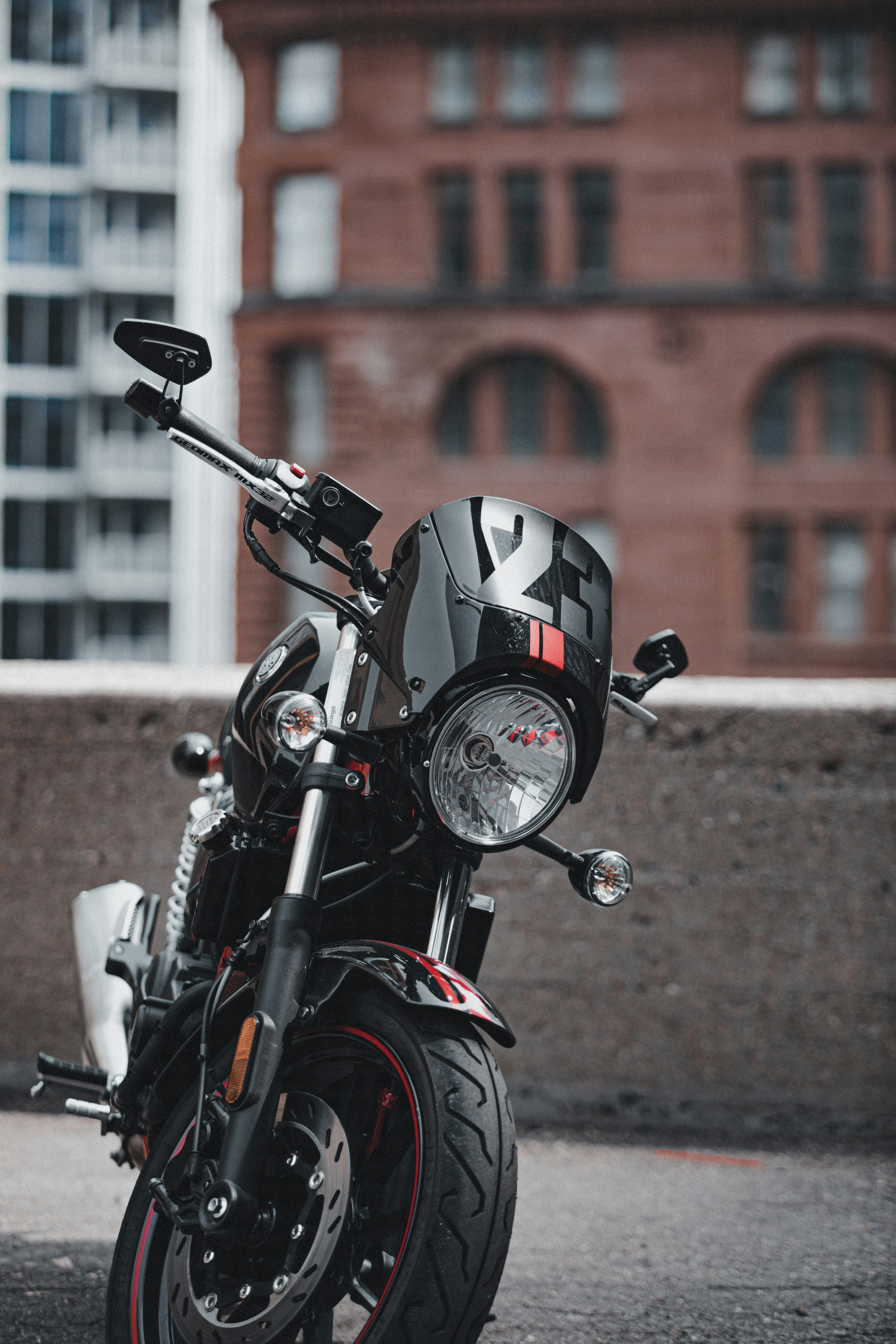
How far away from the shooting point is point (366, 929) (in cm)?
228

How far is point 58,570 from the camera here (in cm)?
5928

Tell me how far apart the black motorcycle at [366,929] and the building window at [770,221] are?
37.1 meters

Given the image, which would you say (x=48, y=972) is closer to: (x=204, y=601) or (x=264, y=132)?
(x=264, y=132)

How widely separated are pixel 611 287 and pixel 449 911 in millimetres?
36047

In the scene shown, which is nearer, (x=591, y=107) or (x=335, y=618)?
(x=335, y=618)

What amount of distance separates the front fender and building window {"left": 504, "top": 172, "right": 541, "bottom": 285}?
36.6m

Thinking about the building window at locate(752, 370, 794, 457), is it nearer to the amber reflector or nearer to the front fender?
the front fender

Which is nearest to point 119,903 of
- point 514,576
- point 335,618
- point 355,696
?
point 335,618

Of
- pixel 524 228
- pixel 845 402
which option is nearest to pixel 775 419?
pixel 845 402

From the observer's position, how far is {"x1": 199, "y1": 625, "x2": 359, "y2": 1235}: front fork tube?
1957mm

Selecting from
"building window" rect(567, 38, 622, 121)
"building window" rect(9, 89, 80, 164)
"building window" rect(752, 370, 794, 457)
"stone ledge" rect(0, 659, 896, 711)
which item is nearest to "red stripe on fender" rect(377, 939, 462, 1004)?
"stone ledge" rect(0, 659, 896, 711)

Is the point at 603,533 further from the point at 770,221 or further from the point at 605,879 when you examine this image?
the point at 605,879

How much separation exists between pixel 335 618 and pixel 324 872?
0.51 meters

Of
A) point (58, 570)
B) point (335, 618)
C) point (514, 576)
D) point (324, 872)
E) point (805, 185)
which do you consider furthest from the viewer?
point (58, 570)
